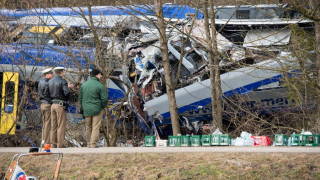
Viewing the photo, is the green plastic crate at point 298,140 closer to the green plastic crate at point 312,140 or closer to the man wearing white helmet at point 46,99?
the green plastic crate at point 312,140

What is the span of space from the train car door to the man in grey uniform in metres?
6.49

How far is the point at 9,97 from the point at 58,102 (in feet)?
24.0

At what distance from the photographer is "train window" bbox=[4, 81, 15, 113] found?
20984 millimetres

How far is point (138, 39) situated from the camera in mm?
21000

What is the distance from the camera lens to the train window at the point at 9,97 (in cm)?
2098

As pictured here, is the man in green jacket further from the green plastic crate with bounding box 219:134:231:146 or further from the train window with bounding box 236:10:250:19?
the train window with bounding box 236:10:250:19

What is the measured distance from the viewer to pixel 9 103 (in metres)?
21.1

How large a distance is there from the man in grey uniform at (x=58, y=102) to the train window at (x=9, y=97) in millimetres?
6680

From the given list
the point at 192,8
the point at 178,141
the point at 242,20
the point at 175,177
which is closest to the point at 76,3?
the point at 192,8

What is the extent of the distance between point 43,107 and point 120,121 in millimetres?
6174

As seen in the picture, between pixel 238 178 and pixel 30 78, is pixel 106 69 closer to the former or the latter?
pixel 30 78

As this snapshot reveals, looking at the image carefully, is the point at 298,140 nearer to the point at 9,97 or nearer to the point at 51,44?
the point at 51,44

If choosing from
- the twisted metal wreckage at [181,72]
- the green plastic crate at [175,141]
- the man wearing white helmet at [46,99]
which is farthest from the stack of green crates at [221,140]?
the twisted metal wreckage at [181,72]

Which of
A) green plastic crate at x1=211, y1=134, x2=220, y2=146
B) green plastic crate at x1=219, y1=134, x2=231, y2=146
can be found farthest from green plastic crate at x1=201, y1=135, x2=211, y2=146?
green plastic crate at x1=219, y1=134, x2=231, y2=146
